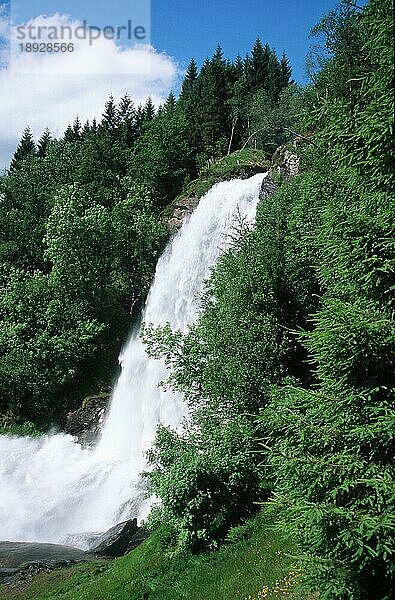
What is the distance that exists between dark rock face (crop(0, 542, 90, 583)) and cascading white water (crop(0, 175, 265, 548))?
88cm

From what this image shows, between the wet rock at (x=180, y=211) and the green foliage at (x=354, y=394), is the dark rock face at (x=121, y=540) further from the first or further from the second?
the wet rock at (x=180, y=211)

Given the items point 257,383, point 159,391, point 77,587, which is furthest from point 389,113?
point 159,391

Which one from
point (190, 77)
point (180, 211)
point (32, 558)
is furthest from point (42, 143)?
point (32, 558)

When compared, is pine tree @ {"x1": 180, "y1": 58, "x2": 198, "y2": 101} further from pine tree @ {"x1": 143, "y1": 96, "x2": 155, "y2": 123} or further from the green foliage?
the green foliage

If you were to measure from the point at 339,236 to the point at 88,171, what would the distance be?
127 feet

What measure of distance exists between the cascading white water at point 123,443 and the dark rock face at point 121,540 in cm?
126

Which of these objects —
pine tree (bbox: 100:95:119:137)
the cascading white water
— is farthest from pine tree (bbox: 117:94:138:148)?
the cascading white water

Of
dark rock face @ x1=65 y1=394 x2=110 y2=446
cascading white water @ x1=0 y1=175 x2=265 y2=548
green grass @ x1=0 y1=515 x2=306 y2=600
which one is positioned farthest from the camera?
dark rock face @ x1=65 y1=394 x2=110 y2=446

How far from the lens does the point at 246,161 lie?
1358 inches

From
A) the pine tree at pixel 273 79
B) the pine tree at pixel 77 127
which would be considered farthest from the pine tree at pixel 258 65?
the pine tree at pixel 77 127

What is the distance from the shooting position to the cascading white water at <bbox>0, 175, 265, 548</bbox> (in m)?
20.4

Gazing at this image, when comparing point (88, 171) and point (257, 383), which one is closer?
point (257, 383)

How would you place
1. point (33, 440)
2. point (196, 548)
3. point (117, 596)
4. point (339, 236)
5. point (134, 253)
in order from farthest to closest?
point (134, 253)
point (33, 440)
point (196, 548)
point (117, 596)
point (339, 236)

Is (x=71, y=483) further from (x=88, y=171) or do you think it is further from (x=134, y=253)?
(x=88, y=171)
